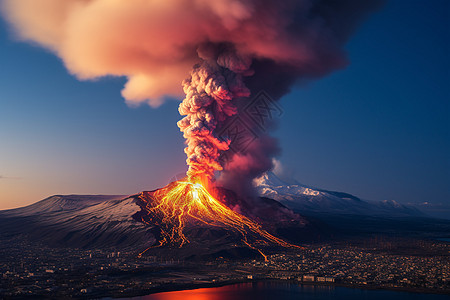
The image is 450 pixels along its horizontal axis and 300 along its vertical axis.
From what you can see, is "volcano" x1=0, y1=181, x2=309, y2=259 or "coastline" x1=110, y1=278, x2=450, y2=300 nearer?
"coastline" x1=110, y1=278, x2=450, y2=300

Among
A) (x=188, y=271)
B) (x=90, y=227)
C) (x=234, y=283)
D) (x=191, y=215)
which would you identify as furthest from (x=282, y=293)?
(x=90, y=227)

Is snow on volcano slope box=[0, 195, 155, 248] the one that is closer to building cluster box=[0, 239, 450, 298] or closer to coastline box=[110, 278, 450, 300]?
building cluster box=[0, 239, 450, 298]

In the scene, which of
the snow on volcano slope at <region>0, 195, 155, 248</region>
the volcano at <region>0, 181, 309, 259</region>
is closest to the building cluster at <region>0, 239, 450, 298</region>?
the volcano at <region>0, 181, 309, 259</region>

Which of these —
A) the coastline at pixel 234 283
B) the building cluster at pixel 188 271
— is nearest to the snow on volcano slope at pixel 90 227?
the building cluster at pixel 188 271

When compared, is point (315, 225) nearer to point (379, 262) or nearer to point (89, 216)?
point (379, 262)

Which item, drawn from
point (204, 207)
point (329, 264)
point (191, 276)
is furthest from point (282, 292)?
point (204, 207)

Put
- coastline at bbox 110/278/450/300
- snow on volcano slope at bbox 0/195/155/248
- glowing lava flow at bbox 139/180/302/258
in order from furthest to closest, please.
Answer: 1. snow on volcano slope at bbox 0/195/155/248
2. glowing lava flow at bbox 139/180/302/258
3. coastline at bbox 110/278/450/300
